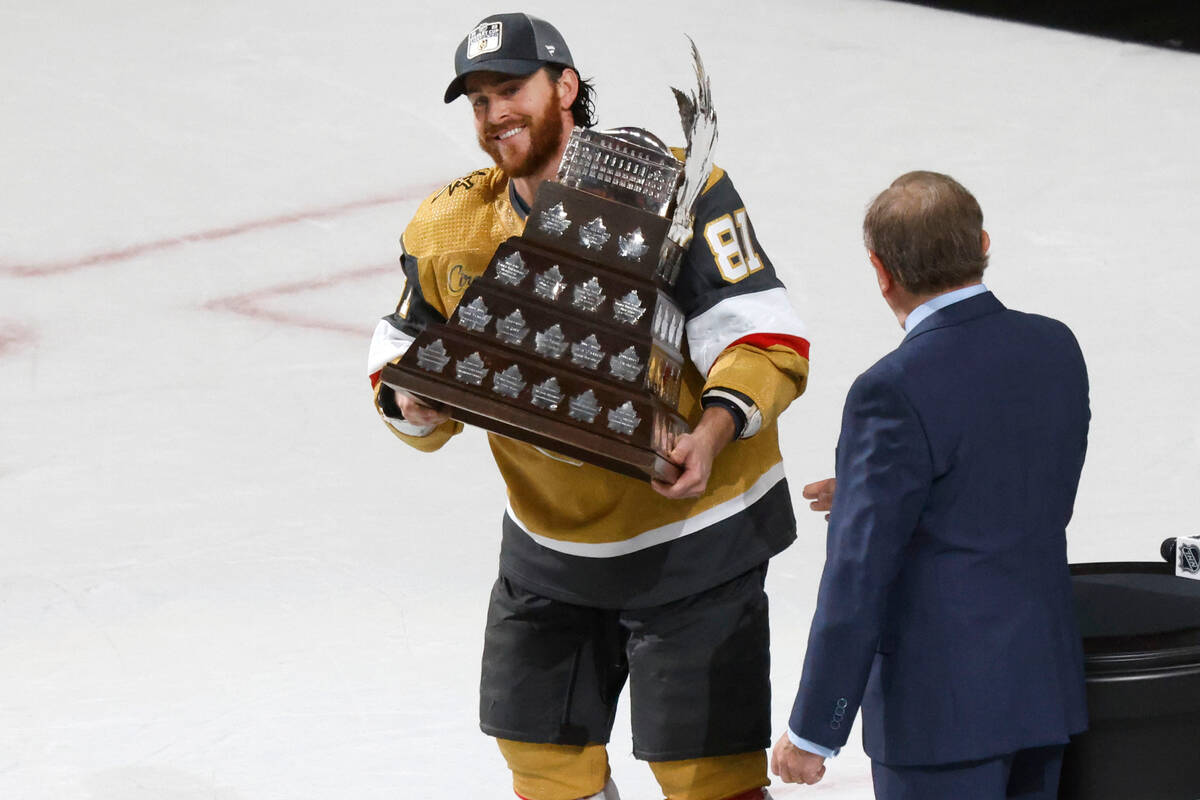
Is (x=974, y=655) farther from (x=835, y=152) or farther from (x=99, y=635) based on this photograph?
(x=835, y=152)

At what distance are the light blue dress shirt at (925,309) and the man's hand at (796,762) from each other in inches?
0.4

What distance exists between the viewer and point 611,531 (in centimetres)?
202

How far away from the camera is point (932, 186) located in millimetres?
1611

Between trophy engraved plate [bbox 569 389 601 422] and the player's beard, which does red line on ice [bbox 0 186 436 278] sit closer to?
the player's beard

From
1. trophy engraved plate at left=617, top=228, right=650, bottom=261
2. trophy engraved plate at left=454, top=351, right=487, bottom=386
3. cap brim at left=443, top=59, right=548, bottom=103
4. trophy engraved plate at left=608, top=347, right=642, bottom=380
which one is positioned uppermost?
cap brim at left=443, top=59, right=548, bottom=103

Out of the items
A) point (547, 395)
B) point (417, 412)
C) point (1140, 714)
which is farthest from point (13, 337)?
point (1140, 714)

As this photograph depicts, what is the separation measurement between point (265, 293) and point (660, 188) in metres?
2.57

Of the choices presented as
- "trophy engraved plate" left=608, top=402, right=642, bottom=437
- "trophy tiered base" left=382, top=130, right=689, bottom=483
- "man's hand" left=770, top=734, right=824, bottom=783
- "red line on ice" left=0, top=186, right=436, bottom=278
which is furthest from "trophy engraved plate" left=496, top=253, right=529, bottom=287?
"red line on ice" left=0, top=186, right=436, bottom=278

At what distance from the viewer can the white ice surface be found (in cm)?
281

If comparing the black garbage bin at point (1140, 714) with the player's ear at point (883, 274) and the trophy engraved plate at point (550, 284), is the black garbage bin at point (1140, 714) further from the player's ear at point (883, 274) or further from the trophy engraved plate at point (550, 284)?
the trophy engraved plate at point (550, 284)

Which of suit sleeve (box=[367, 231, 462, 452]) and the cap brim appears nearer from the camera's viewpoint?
the cap brim

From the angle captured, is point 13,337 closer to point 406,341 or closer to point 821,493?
point 406,341

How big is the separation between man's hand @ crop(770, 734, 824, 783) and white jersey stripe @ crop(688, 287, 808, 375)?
47 centimetres

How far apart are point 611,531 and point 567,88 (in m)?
0.55
